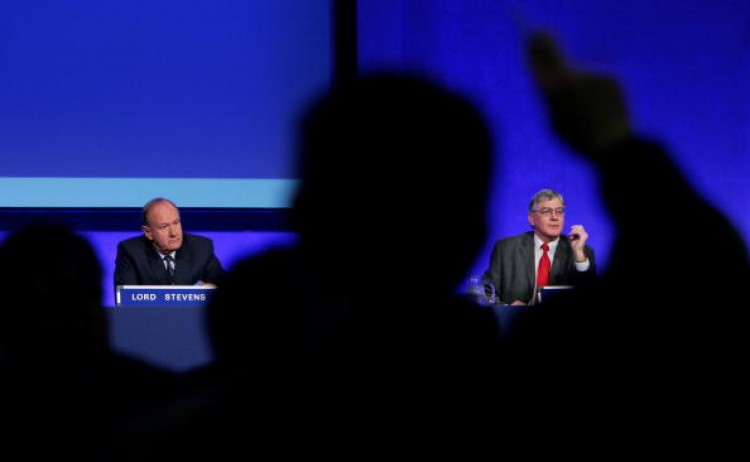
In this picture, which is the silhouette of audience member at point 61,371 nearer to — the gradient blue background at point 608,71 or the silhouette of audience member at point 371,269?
the silhouette of audience member at point 371,269

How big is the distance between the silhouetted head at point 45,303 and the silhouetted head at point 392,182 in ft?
1.56

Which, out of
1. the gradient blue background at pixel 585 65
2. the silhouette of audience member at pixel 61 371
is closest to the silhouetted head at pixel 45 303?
the silhouette of audience member at pixel 61 371

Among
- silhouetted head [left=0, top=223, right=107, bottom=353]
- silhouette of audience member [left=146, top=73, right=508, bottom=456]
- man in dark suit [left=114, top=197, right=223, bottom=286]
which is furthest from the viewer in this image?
man in dark suit [left=114, top=197, right=223, bottom=286]

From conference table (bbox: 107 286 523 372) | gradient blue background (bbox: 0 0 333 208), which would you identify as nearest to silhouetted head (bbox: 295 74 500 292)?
conference table (bbox: 107 286 523 372)

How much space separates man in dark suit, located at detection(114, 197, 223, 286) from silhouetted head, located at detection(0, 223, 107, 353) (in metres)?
1.96

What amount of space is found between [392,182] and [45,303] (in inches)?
24.4

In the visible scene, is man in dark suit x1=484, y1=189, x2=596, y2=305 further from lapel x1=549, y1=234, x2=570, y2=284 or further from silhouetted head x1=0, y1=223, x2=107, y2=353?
silhouetted head x1=0, y1=223, x2=107, y2=353

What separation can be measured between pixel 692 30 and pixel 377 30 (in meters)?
1.87

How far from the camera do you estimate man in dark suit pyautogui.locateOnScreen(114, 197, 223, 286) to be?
3.25 metres

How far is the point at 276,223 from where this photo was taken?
164 inches

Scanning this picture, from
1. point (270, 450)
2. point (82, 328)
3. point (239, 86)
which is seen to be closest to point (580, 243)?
point (239, 86)

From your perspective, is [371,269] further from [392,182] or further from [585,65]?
[585,65]

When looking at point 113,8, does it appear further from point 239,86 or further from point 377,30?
point 377,30

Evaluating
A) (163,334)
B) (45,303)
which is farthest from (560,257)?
(45,303)
